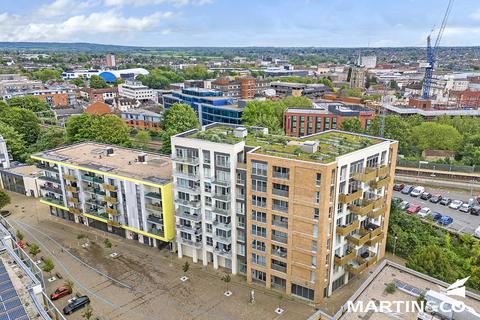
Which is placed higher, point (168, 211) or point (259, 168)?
point (259, 168)

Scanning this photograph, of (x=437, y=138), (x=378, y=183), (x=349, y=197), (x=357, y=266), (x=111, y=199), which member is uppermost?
(x=378, y=183)

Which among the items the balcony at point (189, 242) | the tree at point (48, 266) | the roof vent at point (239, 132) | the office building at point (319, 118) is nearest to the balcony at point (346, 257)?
the balcony at point (189, 242)

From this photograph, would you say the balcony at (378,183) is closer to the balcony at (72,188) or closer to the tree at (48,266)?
the tree at (48,266)

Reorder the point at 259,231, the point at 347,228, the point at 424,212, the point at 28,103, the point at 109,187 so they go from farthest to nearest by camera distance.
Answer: the point at 28,103 < the point at 424,212 < the point at 109,187 < the point at 259,231 < the point at 347,228

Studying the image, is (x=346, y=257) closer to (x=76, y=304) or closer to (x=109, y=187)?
(x=76, y=304)

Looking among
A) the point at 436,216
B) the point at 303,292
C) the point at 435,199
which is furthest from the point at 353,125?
the point at 303,292

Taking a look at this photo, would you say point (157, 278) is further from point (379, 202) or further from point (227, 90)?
point (227, 90)

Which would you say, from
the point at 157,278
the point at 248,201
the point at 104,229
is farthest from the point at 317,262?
the point at 104,229
